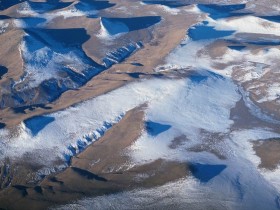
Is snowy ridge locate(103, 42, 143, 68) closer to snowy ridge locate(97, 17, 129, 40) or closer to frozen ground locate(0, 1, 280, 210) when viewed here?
frozen ground locate(0, 1, 280, 210)

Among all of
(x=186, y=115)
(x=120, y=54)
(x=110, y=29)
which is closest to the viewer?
(x=186, y=115)

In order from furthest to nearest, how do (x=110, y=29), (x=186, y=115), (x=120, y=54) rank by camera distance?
(x=110, y=29) → (x=120, y=54) → (x=186, y=115)

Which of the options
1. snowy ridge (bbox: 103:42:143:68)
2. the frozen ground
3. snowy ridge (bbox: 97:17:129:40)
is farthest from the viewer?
snowy ridge (bbox: 97:17:129:40)

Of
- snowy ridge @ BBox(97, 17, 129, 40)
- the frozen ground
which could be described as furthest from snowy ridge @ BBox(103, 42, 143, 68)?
snowy ridge @ BBox(97, 17, 129, 40)

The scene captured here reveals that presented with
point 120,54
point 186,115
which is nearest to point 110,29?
point 120,54

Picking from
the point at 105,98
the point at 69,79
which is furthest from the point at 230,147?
the point at 69,79

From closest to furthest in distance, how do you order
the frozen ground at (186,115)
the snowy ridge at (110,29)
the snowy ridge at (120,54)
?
the frozen ground at (186,115), the snowy ridge at (120,54), the snowy ridge at (110,29)

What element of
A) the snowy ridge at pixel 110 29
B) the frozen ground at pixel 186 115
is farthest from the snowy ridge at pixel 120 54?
the snowy ridge at pixel 110 29

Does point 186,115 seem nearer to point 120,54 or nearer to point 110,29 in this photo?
point 120,54

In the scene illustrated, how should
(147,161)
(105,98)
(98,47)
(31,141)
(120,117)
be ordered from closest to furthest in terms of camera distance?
(147,161)
(31,141)
(120,117)
(105,98)
(98,47)

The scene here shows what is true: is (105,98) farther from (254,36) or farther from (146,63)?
(254,36)

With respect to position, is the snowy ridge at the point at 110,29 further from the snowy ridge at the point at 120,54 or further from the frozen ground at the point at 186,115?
the snowy ridge at the point at 120,54
